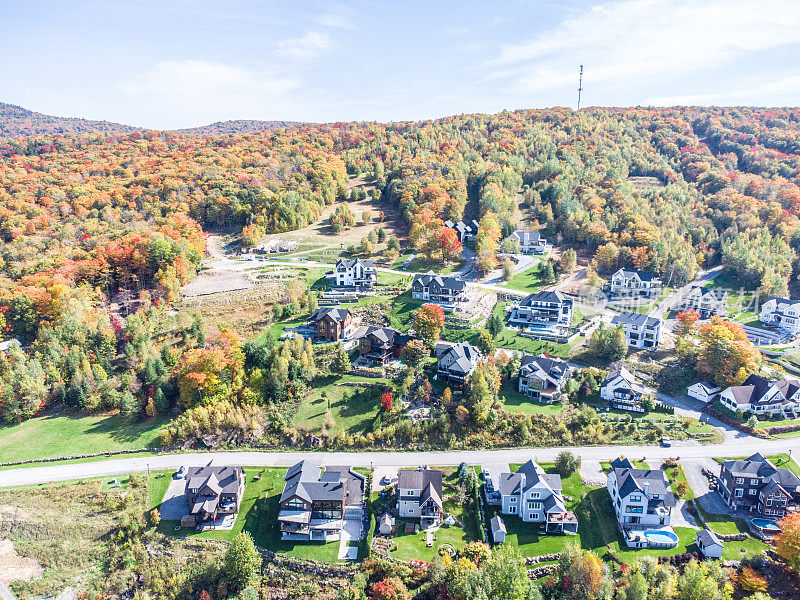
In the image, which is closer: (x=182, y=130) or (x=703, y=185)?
(x=703, y=185)

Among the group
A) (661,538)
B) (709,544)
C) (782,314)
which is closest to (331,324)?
(661,538)

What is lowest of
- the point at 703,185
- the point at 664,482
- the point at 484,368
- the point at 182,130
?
the point at 664,482

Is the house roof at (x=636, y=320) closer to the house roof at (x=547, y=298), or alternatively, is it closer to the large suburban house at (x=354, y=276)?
the house roof at (x=547, y=298)

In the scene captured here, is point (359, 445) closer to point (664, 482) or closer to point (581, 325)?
point (664, 482)

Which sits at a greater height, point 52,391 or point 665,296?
point 665,296

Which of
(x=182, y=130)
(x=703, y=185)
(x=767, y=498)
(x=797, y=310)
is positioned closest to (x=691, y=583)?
(x=767, y=498)

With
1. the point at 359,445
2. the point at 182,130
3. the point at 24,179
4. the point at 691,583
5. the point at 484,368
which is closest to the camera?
the point at 691,583

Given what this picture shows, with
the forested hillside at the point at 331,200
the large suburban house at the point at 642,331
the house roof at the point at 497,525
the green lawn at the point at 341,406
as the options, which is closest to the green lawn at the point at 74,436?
the forested hillside at the point at 331,200

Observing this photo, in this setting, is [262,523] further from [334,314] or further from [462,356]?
[334,314]
